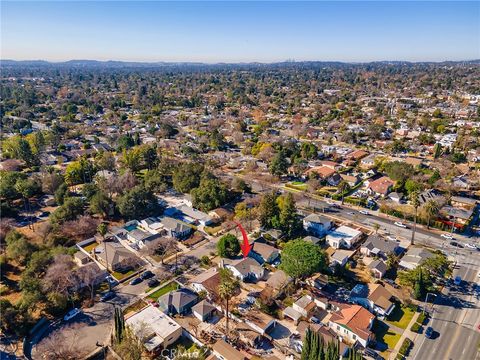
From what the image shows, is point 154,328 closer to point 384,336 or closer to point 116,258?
point 116,258

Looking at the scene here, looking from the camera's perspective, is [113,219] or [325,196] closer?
[113,219]

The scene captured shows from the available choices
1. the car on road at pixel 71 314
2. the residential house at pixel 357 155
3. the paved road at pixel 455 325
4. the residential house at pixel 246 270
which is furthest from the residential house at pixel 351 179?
the car on road at pixel 71 314

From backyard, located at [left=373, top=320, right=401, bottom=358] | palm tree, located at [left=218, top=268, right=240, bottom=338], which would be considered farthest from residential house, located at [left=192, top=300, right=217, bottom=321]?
backyard, located at [left=373, top=320, right=401, bottom=358]

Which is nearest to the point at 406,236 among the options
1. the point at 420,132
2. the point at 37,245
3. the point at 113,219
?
the point at 113,219

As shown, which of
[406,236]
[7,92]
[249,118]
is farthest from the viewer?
[7,92]

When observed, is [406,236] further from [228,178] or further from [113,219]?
[113,219]

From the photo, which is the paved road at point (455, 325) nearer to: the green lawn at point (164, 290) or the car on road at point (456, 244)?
the car on road at point (456, 244)
